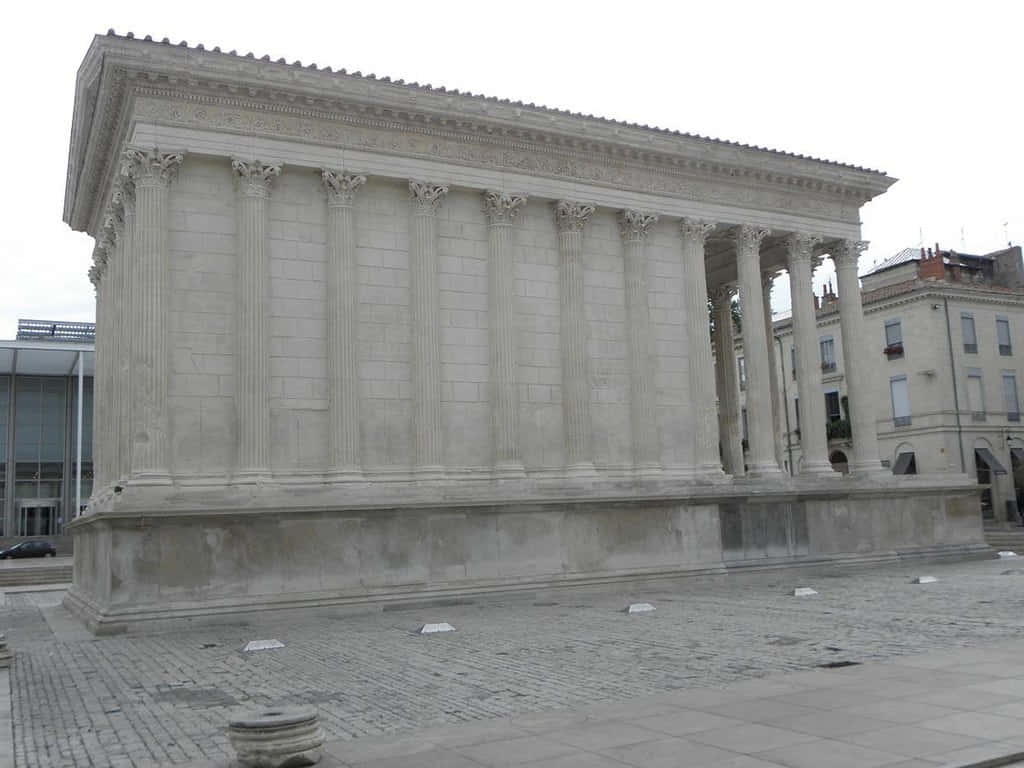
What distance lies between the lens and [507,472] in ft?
92.6

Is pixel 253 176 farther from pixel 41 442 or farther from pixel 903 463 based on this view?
pixel 41 442

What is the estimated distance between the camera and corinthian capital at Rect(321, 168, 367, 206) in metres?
27.4

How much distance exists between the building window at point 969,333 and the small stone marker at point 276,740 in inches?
2352

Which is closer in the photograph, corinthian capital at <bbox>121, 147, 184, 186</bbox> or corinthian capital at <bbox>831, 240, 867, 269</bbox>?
corinthian capital at <bbox>121, 147, 184, 186</bbox>

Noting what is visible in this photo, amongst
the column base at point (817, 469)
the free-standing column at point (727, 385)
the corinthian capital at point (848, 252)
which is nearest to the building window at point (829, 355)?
the free-standing column at point (727, 385)

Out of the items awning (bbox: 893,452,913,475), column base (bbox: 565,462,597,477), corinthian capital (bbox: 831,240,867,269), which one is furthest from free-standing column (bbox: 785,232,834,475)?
awning (bbox: 893,452,913,475)

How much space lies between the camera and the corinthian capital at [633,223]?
31953 mm

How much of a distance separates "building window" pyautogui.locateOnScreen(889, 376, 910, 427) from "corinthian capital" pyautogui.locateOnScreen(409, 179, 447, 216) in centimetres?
4307

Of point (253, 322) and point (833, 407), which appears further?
point (833, 407)

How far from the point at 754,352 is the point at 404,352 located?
43.5ft

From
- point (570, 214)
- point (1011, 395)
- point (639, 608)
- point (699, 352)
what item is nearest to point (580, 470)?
point (699, 352)

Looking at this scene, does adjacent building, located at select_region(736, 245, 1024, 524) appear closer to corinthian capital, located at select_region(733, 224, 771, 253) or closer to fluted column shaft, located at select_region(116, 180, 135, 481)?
corinthian capital, located at select_region(733, 224, 771, 253)

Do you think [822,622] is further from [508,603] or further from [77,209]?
[77,209]

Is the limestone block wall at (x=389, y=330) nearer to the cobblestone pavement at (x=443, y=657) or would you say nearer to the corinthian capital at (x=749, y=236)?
the corinthian capital at (x=749, y=236)
